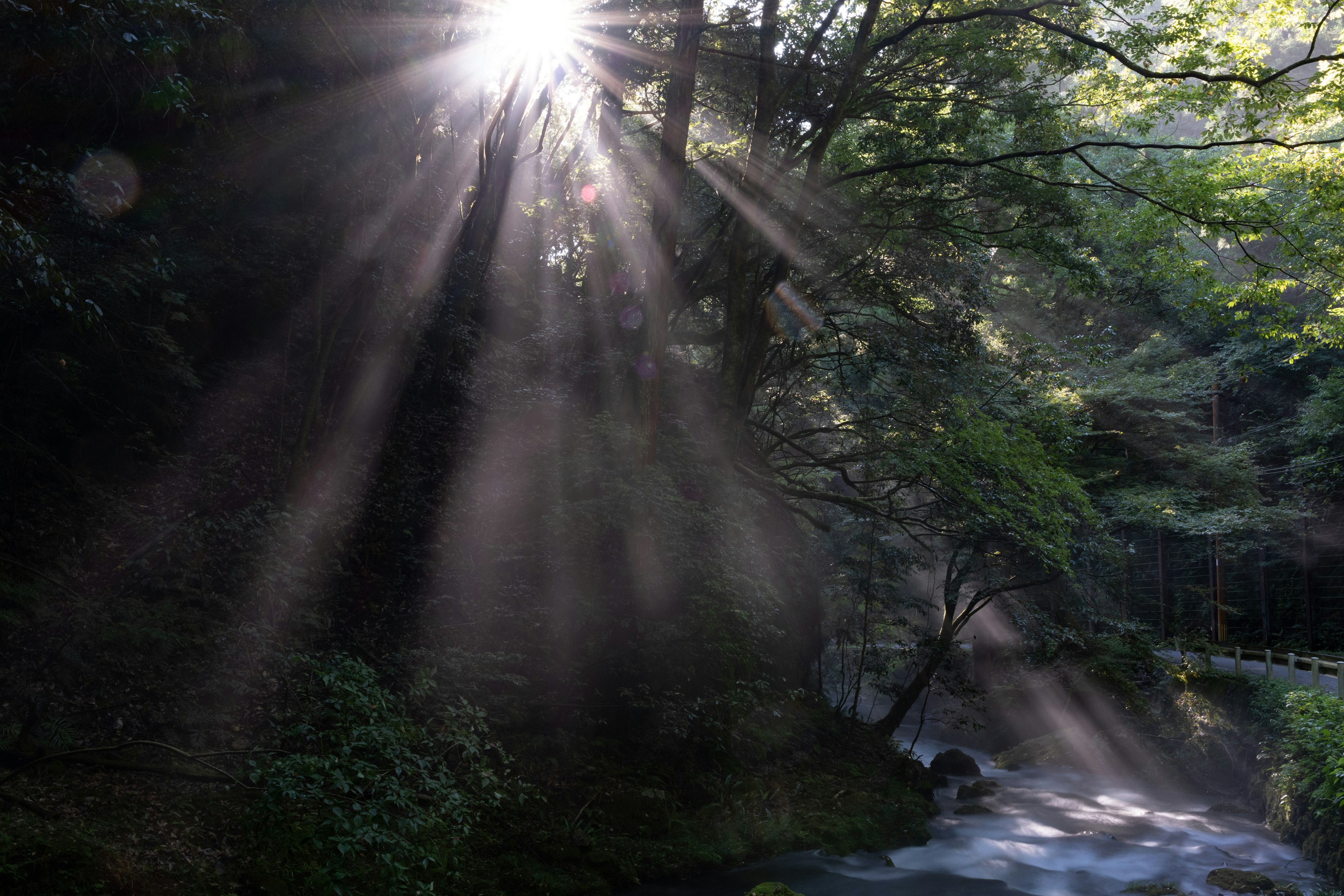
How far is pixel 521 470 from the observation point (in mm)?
12188

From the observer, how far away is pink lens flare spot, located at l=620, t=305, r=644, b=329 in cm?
1407

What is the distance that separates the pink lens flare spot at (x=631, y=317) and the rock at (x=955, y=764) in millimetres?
11285

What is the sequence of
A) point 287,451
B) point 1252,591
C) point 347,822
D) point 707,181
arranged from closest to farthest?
point 347,822 < point 287,451 < point 707,181 < point 1252,591

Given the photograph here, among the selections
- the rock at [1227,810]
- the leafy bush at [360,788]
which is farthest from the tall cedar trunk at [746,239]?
the rock at [1227,810]

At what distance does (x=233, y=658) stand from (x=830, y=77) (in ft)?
34.6

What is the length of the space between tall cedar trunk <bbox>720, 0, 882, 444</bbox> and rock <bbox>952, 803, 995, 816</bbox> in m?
7.71

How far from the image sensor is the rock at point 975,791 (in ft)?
50.1

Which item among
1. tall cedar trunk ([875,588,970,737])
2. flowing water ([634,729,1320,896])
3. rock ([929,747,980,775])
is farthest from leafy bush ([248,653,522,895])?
rock ([929,747,980,775])

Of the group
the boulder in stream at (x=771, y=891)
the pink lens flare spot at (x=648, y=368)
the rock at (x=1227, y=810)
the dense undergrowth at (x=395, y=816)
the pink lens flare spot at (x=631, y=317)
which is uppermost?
the pink lens flare spot at (x=631, y=317)

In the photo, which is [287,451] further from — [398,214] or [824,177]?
[824,177]

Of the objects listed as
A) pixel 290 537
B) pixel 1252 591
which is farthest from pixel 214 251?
pixel 1252 591

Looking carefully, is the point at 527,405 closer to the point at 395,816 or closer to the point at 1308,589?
the point at 395,816

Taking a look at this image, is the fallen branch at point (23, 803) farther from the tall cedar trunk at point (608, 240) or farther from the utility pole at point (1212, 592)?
the utility pole at point (1212, 592)

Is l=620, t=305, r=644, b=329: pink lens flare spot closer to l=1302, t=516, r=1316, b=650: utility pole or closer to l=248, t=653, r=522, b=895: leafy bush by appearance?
l=248, t=653, r=522, b=895: leafy bush
